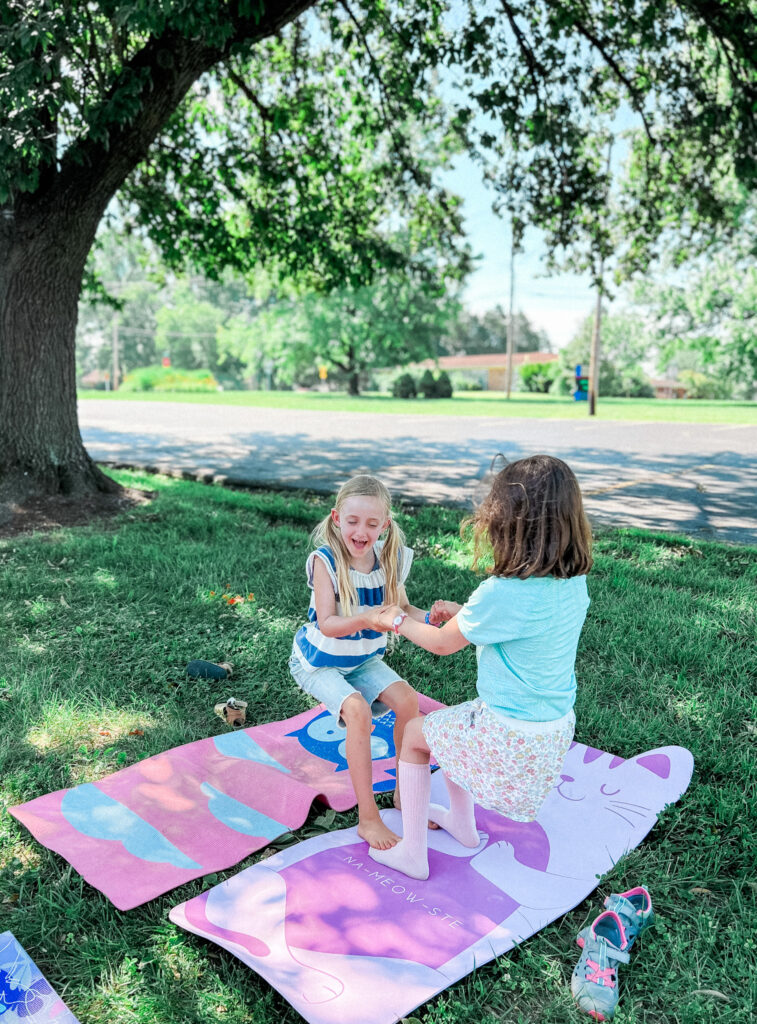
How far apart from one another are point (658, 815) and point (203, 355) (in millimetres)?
81332

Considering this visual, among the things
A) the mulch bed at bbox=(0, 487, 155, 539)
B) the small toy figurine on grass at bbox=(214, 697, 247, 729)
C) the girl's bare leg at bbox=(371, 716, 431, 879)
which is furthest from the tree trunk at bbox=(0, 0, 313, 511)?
the girl's bare leg at bbox=(371, 716, 431, 879)

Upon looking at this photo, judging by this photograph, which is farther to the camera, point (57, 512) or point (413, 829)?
point (57, 512)

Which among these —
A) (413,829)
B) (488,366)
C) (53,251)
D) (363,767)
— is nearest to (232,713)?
(363,767)

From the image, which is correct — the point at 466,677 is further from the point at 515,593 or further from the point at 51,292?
the point at 51,292

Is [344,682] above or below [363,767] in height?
above

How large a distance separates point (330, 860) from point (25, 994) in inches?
38.2

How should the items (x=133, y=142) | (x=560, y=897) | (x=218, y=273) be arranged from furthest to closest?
(x=218, y=273) < (x=133, y=142) < (x=560, y=897)

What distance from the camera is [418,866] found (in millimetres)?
2604

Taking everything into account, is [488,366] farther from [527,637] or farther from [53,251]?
[527,637]

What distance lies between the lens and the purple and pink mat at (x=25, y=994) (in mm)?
2014

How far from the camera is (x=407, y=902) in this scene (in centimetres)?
248

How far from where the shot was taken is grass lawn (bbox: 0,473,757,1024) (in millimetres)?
2152

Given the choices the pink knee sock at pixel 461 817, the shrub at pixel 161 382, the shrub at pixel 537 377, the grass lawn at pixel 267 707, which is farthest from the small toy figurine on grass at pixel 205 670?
the shrub at pixel 537 377

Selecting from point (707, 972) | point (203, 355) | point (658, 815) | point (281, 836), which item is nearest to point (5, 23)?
point (281, 836)
